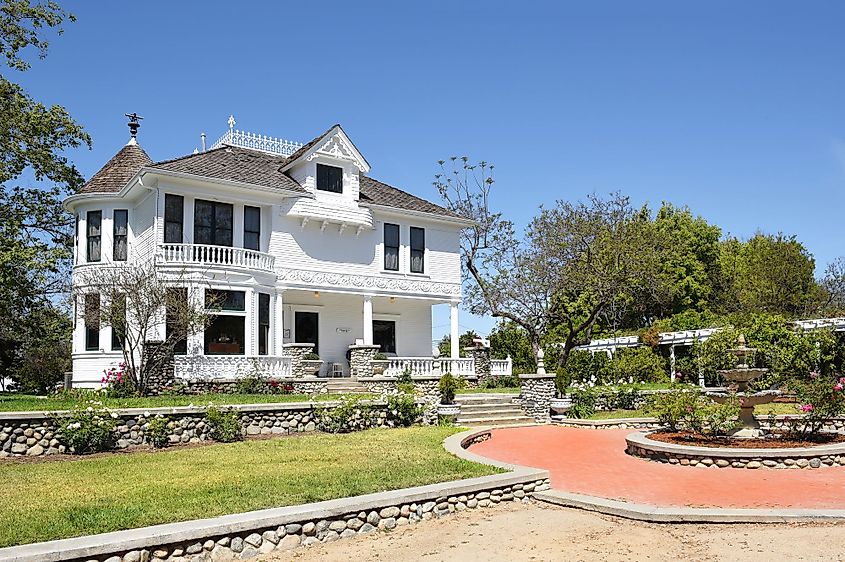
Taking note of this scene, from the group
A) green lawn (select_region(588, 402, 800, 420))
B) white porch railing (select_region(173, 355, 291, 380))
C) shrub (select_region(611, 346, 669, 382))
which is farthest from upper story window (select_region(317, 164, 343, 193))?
shrub (select_region(611, 346, 669, 382))

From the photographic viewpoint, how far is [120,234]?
83.0 ft

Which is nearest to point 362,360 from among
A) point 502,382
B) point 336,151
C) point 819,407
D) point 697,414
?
point 502,382

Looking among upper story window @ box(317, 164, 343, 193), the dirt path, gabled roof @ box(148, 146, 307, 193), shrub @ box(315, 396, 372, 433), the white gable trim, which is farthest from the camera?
upper story window @ box(317, 164, 343, 193)

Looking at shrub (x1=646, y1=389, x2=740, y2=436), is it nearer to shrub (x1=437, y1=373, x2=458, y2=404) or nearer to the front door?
shrub (x1=437, y1=373, x2=458, y2=404)

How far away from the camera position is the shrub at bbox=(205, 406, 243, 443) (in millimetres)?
15250

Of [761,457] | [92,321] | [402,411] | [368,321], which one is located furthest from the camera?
[368,321]

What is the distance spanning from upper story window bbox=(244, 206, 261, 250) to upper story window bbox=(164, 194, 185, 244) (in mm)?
2357

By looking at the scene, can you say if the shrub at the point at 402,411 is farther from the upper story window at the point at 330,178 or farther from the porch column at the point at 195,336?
the upper story window at the point at 330,178

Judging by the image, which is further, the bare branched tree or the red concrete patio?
the bare branched tree

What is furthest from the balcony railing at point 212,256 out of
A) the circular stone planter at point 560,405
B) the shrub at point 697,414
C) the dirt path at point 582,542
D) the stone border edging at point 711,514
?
the stone border edging at point 711,514

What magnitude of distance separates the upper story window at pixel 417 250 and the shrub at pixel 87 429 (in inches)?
665

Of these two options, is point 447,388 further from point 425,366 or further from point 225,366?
point 425,366

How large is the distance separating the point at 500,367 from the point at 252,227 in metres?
11.3

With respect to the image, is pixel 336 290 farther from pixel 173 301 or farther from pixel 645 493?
pixel 645 493
